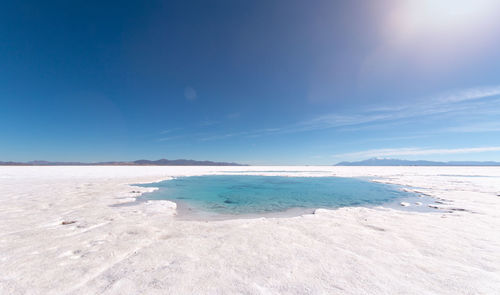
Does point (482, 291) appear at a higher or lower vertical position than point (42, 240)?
lower

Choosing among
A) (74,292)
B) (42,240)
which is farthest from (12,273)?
(42,240)

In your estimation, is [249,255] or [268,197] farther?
[268,197]

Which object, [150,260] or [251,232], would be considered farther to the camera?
[251,232]

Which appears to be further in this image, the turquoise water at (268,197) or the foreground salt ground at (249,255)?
the turquoise water at (268,197)

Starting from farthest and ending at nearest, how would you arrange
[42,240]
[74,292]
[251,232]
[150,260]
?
1. [251,232]
2. [42,240]
3. [150,260]
4. [74,292]

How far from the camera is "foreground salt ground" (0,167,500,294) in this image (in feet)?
9.34

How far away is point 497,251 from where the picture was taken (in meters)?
4.03

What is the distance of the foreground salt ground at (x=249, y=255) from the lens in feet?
9.34

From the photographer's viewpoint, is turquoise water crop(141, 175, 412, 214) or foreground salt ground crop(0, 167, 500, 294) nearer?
foreground salt ground crop(0, 167, 500, 294)

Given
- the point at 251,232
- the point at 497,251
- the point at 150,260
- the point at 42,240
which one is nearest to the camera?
the point at 150,260

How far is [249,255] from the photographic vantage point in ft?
12.6

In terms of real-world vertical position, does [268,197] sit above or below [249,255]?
above

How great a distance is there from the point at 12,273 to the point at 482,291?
6900 millimetres

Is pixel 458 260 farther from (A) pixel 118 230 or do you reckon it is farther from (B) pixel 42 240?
(B) pixel 42 240
